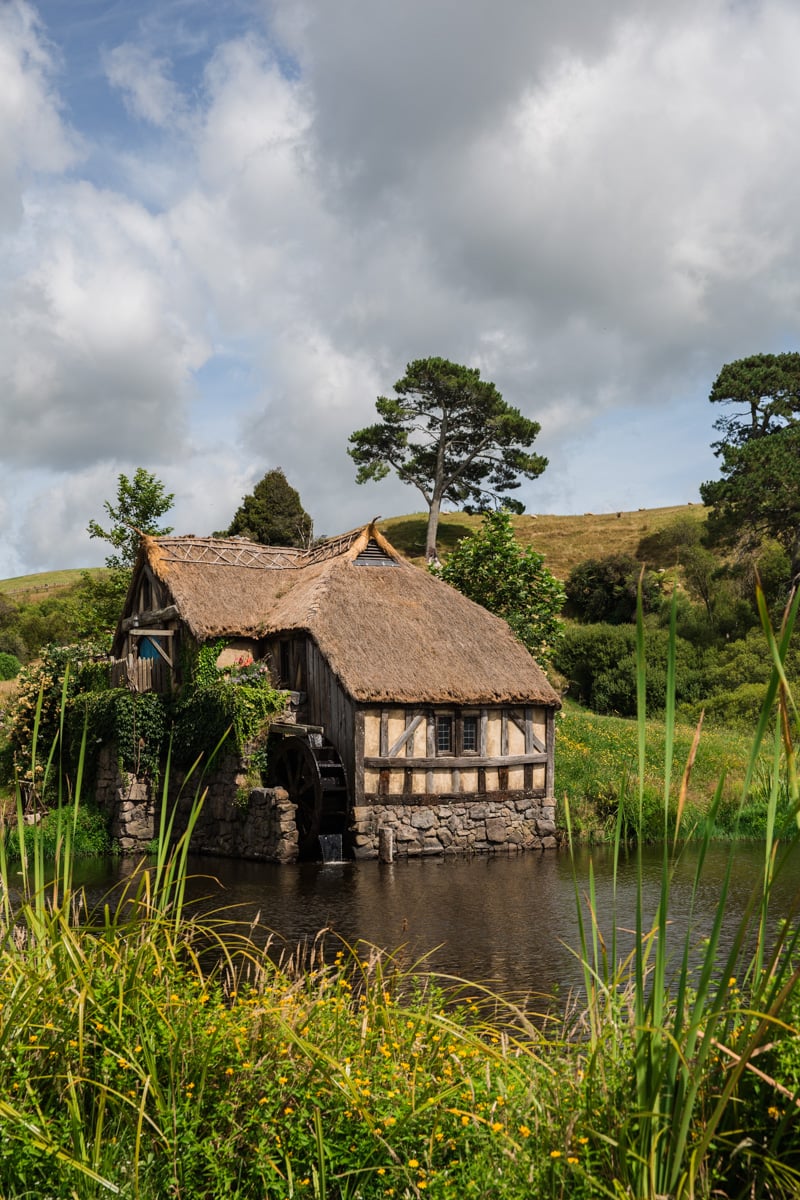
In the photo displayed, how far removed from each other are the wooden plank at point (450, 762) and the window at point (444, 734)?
0.58 feet

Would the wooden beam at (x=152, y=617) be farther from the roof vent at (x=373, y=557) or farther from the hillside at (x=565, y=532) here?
the hillside at (x=565, y=532)

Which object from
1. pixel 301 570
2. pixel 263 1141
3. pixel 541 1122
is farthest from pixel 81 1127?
pixel 301 570

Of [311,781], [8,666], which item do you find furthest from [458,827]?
[8,666]

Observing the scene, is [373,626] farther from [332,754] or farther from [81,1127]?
[81,1127]

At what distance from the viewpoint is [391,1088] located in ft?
15.1

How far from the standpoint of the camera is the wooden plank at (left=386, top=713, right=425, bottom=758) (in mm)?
21344

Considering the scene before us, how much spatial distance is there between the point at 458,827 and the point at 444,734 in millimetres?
1944

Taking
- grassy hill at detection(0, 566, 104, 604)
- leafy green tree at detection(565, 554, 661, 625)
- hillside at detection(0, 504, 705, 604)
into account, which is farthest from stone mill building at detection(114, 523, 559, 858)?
grassy hill at detection(0, 566, 104, 604)

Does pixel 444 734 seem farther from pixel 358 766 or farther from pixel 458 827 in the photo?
pixel 358 766

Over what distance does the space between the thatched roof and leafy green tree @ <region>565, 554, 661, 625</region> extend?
21.6 meters

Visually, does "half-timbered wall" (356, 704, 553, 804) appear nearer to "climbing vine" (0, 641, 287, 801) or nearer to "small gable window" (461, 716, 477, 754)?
"small gable window" (461, 716, 477, 754)

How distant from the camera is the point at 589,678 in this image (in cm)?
4131

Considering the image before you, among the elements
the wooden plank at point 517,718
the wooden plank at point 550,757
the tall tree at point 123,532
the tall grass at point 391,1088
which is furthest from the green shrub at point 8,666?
the tall grass at point 391,1088

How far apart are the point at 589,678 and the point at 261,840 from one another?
22.5m
